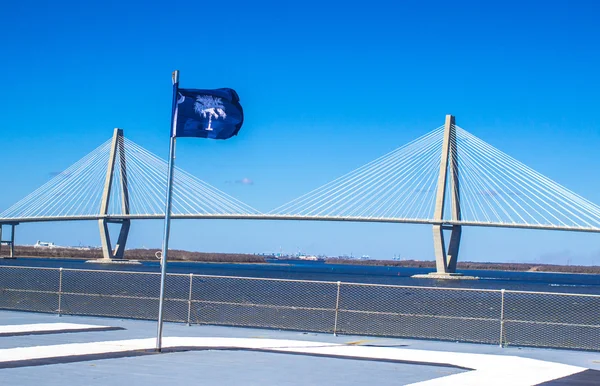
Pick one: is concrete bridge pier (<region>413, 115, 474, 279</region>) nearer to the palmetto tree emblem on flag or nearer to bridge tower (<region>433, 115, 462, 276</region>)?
bridge tower (<region>433, 115, 462, 276</region>)

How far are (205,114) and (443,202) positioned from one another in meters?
59.4

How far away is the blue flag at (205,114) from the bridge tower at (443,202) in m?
58.4

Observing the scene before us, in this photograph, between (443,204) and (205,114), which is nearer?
(205,114)

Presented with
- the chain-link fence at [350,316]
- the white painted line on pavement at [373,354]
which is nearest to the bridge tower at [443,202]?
the chain-link fence at [350,316]

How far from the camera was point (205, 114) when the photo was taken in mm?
12547

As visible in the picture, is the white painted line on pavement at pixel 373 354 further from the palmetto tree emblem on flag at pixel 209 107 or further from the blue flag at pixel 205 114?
the palmetto tree emblem on flag at pixel 209 107

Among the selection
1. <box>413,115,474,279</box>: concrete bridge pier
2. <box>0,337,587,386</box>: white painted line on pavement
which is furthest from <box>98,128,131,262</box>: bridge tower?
<box>0,337,587,386</box>: white painted line on pavement

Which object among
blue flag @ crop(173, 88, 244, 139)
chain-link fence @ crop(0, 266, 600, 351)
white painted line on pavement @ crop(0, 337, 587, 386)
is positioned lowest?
chain-link fence @ crop(0, 266, 600, 351)

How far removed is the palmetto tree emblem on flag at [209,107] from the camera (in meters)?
12.5

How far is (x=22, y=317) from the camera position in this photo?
1756 cm

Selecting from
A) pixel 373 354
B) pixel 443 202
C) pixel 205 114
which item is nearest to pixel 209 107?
pixel 205 114

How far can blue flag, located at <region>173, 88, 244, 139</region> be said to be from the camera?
12.5 m

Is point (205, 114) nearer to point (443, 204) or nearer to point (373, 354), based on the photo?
point (373, 354)

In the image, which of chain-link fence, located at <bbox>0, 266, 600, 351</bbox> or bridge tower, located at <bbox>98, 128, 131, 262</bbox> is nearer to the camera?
chain-link fence, located at <bbox>0, 266, 600, 351</bbox>
